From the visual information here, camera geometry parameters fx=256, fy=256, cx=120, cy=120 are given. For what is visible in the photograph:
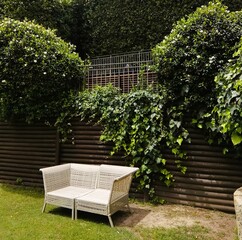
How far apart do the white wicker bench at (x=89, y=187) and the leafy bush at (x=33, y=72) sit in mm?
1809

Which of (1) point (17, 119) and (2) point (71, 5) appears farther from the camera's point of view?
(2) point (71, 5)

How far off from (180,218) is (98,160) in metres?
2.22

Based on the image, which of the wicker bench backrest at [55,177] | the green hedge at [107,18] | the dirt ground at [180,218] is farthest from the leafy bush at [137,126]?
the green hedge at [107,18]

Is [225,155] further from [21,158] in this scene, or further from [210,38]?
[21,158]

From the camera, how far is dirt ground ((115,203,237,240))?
3957 millimetres

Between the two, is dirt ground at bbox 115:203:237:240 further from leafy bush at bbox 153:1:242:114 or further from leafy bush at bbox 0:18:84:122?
leafy bush at bbox 0:18:84:122

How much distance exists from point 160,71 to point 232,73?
1.52 m

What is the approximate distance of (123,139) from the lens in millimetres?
5371

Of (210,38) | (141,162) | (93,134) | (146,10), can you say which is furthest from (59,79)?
(146,10)

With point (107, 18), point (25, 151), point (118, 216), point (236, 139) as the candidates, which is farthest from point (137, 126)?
point (107, 18)

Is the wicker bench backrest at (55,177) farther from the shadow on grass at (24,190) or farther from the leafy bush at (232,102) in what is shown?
the leafy bush at (232,102)

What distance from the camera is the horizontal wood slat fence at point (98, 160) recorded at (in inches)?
182

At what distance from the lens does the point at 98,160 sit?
580 centimetres

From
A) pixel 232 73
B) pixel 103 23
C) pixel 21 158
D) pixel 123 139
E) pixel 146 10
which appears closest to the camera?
pixel 232 73
